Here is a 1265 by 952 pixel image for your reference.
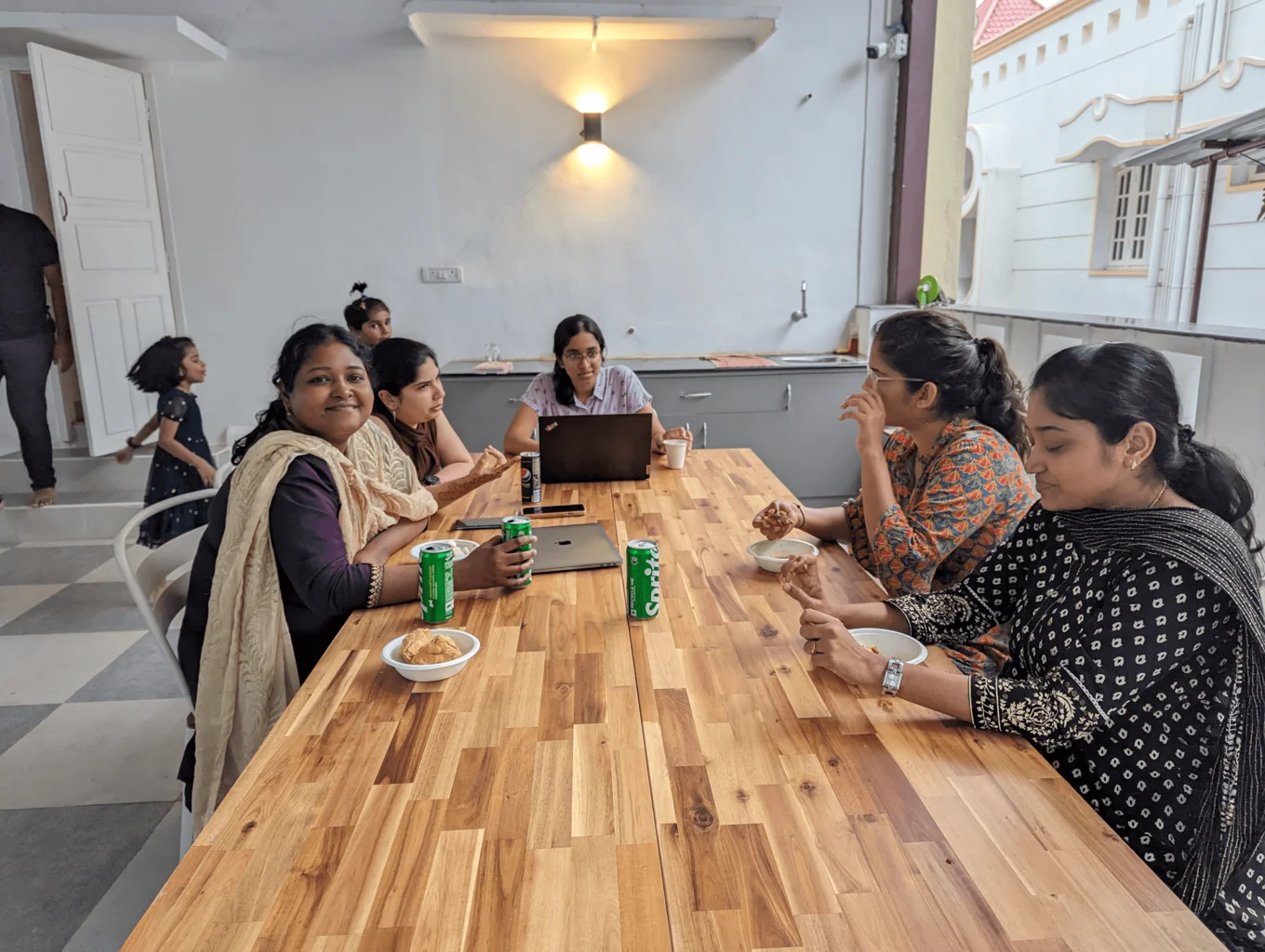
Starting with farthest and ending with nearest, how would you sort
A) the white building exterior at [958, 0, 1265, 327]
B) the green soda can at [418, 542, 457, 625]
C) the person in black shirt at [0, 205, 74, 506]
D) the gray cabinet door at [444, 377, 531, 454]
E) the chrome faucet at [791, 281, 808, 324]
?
the white building exterior at [958, 0, 1265, 327]
the chrome faucet at [791, 281, 808, 324]
the gray cabinet door at [444, 377, 531, 454]
the person in black shirt at [0, 205, 74, 506]
the green soda can at [418, 542, 457, 625]

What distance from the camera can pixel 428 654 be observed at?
4.49 feet

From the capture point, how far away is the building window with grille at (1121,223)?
282 inches

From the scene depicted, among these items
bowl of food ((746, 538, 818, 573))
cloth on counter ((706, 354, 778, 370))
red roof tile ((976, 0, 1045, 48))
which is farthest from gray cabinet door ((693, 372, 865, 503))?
red roof tile ((976, 0, 1045, 48))

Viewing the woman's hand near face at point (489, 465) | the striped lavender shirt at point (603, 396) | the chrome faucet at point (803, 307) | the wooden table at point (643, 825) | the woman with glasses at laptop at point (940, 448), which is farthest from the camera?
the chrome faucet at point (803, 307)

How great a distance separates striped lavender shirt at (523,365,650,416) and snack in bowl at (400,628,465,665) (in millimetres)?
2041

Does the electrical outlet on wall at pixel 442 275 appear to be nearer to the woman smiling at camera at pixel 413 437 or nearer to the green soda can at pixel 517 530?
the woman smiling at camera at pixel 413 437

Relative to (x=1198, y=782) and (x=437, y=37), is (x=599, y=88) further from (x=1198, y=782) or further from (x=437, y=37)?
(x=1198, y=782)

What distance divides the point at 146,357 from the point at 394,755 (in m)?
3.48

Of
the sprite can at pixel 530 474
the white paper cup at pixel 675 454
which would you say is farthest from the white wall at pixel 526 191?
the sprite can at pixel 530 474

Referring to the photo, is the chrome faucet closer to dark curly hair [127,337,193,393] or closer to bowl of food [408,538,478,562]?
dark curly hair [127,337,193,393]

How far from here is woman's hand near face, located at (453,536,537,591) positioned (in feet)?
5.62

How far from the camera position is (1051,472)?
1326mm

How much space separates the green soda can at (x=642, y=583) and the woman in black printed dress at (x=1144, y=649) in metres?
0.32

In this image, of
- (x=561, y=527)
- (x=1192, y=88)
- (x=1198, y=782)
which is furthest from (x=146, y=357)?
(x=1192, y=88)
